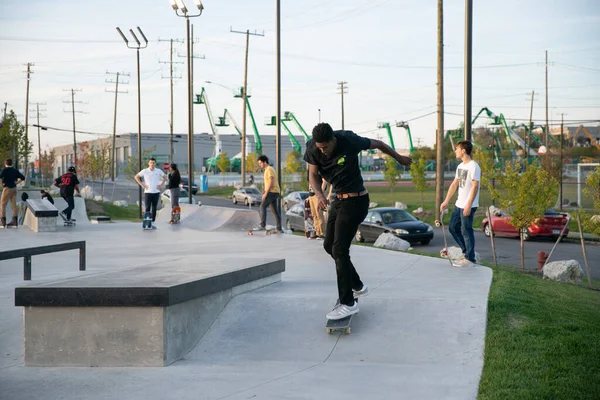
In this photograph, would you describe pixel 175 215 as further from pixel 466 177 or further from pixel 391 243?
pixel 466 177

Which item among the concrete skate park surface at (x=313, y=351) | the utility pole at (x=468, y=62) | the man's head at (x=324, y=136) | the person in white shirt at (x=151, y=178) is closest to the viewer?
the concrete skate park surface at (x=313, y=351)

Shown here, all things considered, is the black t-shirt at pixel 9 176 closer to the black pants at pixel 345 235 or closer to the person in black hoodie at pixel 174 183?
the person in black hoodie at pixel 174 183

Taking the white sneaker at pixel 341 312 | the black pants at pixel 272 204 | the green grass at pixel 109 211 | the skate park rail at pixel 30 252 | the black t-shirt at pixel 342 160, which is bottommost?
the green grass at pixel 109 211

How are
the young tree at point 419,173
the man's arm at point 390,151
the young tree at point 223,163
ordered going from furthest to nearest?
1. the young tree at point 223,163
2. the young tree at point 419,173
3. the man's arm at point 390,151

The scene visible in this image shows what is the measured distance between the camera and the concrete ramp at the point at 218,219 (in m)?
17.8

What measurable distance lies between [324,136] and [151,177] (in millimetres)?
12164

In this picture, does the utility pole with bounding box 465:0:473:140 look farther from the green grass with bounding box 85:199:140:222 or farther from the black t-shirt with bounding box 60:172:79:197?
the green grass with bounding box 85:199:140:222

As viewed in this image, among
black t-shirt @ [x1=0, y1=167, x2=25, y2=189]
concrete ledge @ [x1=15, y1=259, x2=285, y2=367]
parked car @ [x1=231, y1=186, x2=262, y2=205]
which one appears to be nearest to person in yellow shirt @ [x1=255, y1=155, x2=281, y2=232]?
black t-shirt @ [x1=0, y1=167, x2=25, y2=189]

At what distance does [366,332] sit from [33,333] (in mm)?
2826

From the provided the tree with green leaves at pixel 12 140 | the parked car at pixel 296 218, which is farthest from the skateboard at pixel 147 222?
the tree with green leaves at pixel 12 140

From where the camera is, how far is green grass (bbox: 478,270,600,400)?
440 centimetres

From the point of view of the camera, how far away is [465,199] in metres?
8.80

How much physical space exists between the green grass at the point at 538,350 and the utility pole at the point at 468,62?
19.9ft

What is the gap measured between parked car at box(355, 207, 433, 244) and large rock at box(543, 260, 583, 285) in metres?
11.6
